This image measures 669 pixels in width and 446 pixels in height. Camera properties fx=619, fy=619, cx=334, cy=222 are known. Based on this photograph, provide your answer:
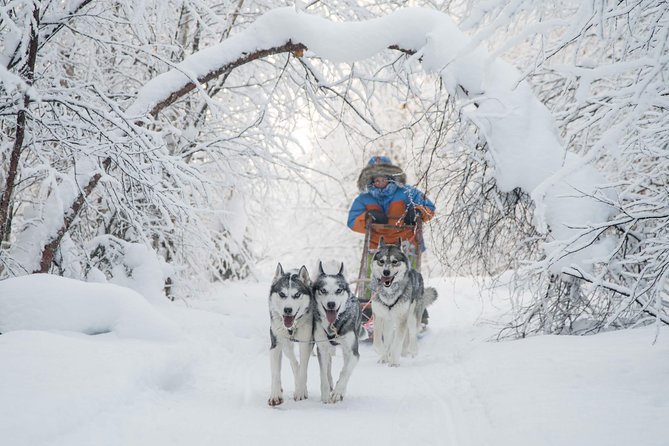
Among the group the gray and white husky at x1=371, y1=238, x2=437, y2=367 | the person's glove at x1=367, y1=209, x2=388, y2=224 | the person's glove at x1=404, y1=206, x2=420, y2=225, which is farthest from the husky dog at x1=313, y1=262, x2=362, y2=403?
the person's glove at x1=367, y1=209, x2=388, y2=224

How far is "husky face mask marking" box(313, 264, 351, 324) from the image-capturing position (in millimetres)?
4730

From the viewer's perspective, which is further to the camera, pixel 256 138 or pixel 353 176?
pixel 353 176

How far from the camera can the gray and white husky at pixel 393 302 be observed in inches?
262

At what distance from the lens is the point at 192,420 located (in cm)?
380

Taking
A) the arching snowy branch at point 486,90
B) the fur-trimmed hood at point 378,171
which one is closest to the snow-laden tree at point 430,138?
the arching snowy branch at point 486,90

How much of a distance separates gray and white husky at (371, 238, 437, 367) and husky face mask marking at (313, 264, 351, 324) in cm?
167

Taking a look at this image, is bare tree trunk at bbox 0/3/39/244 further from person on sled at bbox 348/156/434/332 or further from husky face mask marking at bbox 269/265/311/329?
person on sled at bbox 348/156/434/332

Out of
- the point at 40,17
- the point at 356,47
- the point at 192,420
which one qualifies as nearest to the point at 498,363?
the point at 192,420

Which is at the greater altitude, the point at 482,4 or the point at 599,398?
the point at 482,4

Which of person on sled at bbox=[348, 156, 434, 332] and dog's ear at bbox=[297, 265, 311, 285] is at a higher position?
person on sled at bbox=[348, 156, 434, 332]

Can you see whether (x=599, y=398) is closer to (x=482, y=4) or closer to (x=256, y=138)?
(x=482, y=4)

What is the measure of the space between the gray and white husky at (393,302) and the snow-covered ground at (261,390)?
1.70ft

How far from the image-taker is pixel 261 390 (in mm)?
5027

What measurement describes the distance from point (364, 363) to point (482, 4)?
14.4 feet
